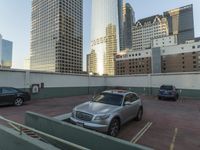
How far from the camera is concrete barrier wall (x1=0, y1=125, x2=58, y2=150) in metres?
3.27

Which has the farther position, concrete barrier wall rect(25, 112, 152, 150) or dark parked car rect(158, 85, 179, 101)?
dark parked car rect(158, 85, 179, 101)

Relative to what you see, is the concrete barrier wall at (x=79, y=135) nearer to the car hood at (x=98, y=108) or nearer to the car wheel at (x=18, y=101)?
the car hood at (x=98, y=108)

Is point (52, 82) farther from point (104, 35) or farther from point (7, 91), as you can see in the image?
point (104, 35)

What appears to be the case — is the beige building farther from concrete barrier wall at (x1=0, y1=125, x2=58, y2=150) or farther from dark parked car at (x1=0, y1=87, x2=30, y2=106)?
concrete barrier wall at (x1=0, y1=125, x2=58, y2=150)

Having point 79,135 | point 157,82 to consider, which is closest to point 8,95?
point 79,135

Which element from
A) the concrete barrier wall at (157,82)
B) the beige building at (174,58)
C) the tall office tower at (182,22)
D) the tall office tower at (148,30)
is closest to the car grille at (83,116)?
the concrete barrier wall at (157,82)

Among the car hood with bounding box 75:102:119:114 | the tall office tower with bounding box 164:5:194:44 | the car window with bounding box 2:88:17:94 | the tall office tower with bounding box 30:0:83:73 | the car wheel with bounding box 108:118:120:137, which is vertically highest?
the tall office tower with bounding box 164:5:194:44

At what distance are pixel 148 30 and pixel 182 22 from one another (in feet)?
105

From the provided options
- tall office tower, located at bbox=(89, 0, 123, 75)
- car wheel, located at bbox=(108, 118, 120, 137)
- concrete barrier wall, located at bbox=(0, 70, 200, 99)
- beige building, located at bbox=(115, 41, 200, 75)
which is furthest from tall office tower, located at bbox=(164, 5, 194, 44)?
car wheel, located at bbox=(108, 118, 120, 137)

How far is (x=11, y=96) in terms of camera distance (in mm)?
12484

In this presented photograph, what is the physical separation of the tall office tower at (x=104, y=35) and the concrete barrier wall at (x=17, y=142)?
13786cm

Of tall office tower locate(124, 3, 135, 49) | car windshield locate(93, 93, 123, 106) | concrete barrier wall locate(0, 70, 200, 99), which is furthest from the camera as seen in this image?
tall office tower locate(124, 3, 135, 49)

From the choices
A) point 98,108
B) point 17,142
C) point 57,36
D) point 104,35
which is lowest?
point 17,142

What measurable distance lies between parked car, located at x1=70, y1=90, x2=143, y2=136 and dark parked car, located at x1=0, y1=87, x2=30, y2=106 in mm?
7260
